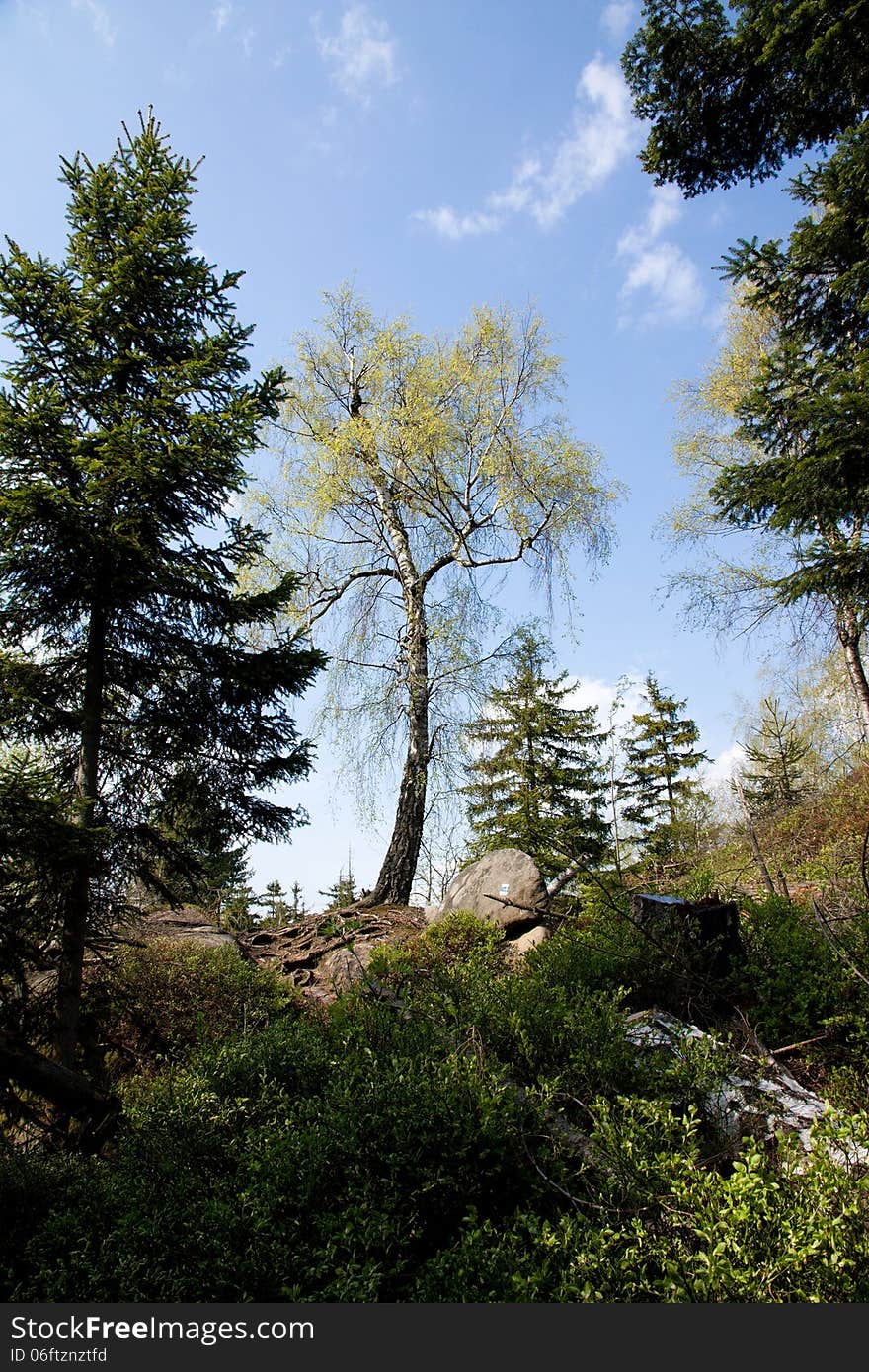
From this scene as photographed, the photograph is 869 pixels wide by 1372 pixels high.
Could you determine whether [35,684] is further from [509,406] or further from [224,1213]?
[509,406]

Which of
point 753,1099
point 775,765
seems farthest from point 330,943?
point 775,765

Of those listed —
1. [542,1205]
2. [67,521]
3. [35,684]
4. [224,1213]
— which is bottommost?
[542,1205]

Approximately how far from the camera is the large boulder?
24.1 feet

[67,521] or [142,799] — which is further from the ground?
[67,521]

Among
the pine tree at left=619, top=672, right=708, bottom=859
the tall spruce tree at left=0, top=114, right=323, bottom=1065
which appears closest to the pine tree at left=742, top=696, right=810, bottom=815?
the pine tree at left=619, top=672, right=708, bottom=859

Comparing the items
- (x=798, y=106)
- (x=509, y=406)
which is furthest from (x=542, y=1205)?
(x=509, y=406)

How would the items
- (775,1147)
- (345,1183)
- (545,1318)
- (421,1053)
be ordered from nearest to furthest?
(545,1318)
(345,1183)
(775,1147)
(421,1053)

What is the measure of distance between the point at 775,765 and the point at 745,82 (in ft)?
45.7

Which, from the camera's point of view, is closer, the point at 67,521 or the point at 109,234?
the point at 67,521

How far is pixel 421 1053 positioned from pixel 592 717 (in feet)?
41.3

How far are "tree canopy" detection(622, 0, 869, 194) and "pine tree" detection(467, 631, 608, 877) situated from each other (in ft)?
25.7

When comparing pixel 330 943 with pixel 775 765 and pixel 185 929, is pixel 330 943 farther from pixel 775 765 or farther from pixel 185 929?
pixel 775 765

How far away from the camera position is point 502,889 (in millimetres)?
7738

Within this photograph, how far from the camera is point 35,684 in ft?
17.3
